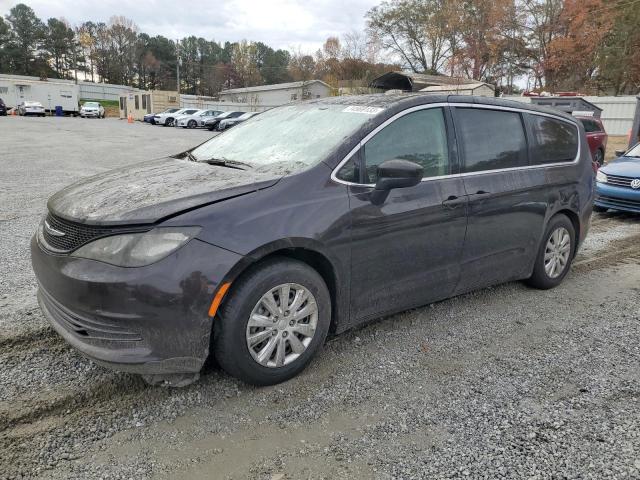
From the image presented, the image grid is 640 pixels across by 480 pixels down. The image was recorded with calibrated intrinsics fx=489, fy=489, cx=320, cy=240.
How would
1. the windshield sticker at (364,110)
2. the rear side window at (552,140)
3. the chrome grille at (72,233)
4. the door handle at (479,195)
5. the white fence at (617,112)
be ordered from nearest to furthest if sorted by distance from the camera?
the chrome grille at (72,233), the windshield sticker at (364,110), the door handle at (479,195), the rear side window at (552,140), the white fence at (617,112)

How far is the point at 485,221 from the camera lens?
3904mm

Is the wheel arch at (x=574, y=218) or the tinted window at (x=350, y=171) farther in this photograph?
the wheel arch at (x=574, y=218)

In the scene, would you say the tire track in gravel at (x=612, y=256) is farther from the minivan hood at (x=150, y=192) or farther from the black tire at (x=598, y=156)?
the black tire at (x=598, y=156)

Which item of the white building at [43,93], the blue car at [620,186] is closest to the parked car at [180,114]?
the white building at [43,93]

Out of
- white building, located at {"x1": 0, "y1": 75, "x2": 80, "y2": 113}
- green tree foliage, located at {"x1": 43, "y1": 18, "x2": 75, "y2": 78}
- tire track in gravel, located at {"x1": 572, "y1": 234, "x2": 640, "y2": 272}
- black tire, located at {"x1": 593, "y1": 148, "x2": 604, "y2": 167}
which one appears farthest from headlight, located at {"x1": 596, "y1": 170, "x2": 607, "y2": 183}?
green tree foliage, located at {"x1": 43, "y1": 18, "x2": 75, "y2": 78}

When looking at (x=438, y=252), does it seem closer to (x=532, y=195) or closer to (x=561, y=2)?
(x=532, y=195)

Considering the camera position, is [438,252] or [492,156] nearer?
[438,252]

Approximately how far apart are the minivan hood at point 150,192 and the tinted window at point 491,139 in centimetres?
170

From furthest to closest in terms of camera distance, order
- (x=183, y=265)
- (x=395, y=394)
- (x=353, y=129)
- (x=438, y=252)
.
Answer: (x=438, y=252)
(x=353, y=129)
(x=395, y=394)
(x=183, y=265)

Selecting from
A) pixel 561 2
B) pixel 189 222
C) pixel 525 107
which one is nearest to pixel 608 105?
pixel 561 2

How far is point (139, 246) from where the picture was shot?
2.52 metres

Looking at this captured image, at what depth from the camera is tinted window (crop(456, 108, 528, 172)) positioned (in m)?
3.85

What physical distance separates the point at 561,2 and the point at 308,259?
135 ft

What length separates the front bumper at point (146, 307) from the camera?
2.47m
